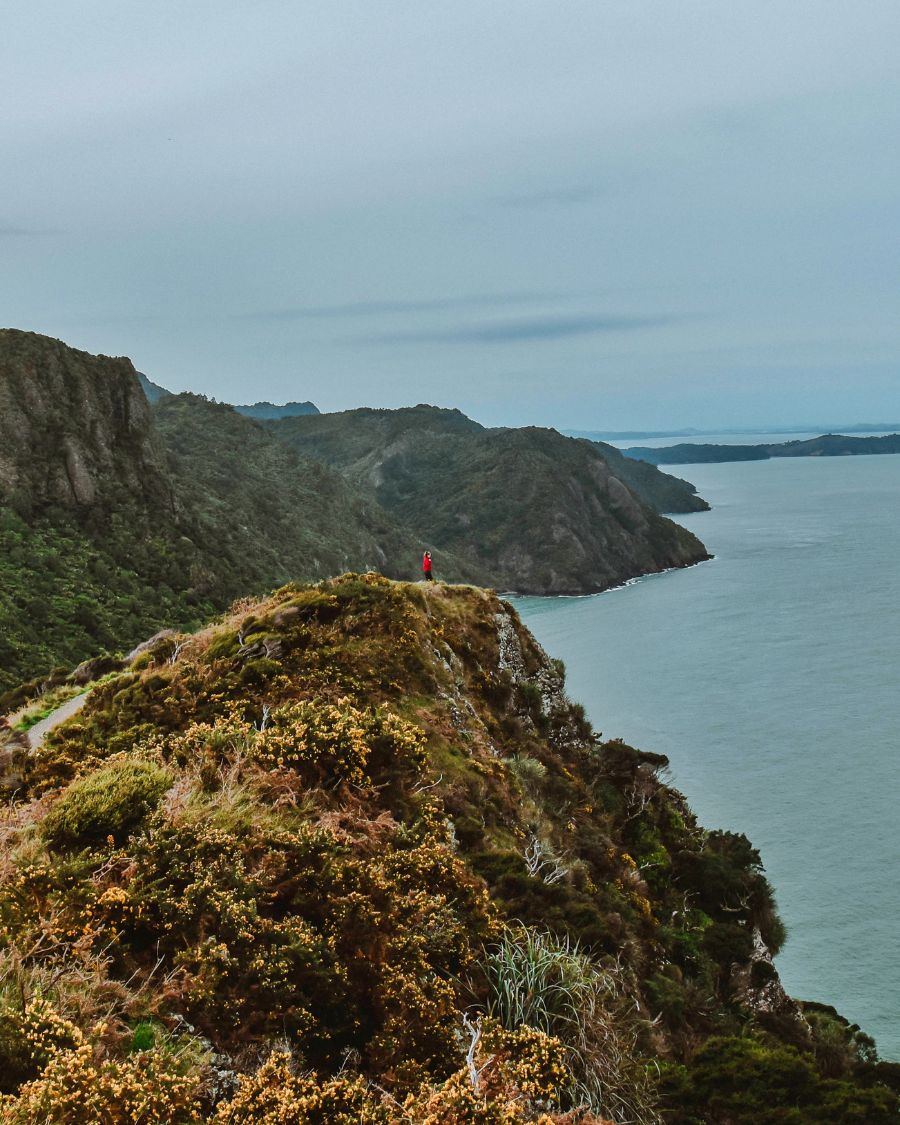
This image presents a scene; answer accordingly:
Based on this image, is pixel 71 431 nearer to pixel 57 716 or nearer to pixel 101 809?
pixel 57 716

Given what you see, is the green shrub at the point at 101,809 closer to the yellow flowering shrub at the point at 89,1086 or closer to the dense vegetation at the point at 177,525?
the yellow flowering shrub at the point at 89,1086

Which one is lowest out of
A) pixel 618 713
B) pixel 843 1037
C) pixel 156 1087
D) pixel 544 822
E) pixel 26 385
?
pixel 618 713

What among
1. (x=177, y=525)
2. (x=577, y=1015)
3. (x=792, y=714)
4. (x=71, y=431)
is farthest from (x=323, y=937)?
(x=71, y=431)

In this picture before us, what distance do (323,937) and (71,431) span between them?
7036 cm

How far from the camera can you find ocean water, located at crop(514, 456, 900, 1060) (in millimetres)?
29547

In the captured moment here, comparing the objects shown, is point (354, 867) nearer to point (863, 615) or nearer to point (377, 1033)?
point (377, 1033)

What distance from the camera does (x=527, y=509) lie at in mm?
149500

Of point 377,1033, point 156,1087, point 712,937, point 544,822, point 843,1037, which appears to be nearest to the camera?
point 156,1087

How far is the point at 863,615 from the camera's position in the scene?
81.2m

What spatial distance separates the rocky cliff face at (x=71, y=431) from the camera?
63.0m

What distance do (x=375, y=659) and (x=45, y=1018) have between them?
7.31 m

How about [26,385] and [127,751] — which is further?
[26,385]

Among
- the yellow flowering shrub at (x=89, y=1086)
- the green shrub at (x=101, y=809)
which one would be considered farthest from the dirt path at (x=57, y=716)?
the yellow flowering shrub at (x=89, y=1086)

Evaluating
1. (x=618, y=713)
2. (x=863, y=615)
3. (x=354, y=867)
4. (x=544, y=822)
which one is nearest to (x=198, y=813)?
(x=354, y=867)
